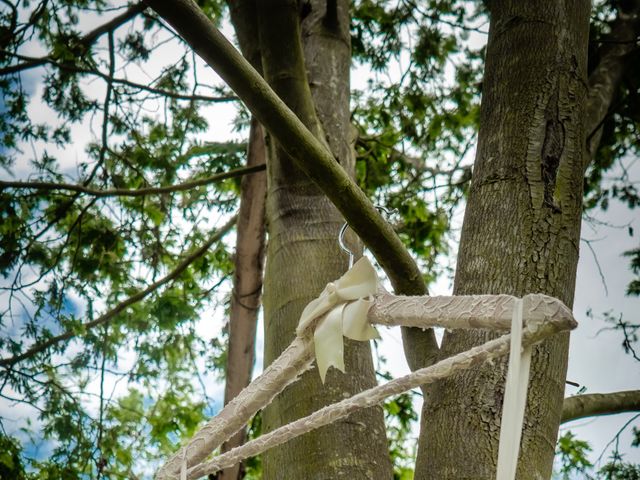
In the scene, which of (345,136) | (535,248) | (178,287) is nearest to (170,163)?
(178,287)

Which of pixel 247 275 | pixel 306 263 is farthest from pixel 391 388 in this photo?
pixel 247 275

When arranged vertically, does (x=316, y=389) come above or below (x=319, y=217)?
below

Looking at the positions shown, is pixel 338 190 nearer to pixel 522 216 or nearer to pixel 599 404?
pixel 522 216

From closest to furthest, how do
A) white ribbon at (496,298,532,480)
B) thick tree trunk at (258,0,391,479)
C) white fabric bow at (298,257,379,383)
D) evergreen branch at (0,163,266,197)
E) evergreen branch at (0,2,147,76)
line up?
white ribbon at (496,298,532,480) < white fabric bow at (298,257,379,383) < thick tree trunk at (258,0,391,479) < evergreen branch at (0,163,266,197) < evergreen branch at (0,2,147,76)

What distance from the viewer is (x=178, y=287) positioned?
394 centimetres

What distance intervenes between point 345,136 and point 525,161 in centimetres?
77

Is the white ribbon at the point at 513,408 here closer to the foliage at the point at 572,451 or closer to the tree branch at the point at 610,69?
the tree branch at the point at 610,69

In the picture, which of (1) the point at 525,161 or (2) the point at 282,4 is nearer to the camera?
(1) the point at 525,161

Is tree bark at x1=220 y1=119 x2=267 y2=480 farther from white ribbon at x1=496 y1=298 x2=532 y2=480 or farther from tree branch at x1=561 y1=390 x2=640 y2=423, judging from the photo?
white ribbon at x1=496 y1=298 x2=532 y2=480

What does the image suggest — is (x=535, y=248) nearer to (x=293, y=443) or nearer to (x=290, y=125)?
(x=290, y=125)

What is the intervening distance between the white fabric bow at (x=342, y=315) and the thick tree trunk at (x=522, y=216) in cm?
27

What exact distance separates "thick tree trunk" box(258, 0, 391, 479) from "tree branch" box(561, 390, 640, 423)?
1.36 feet

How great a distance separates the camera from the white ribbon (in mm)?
731

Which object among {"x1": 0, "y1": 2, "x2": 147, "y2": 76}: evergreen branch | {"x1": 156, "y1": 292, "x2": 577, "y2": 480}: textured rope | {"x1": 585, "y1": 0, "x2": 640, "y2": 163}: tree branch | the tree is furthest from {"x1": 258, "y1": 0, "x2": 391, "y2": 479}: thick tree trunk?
{"x1": 0, "y1": 2, "x2": 147, "y2": 76}: evergreen branch
